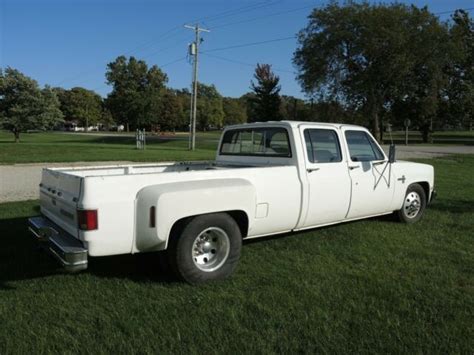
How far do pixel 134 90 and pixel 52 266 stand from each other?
6916 centimetres

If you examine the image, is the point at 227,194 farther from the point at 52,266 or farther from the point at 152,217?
the point at 52,266

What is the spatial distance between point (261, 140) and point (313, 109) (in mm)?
50182

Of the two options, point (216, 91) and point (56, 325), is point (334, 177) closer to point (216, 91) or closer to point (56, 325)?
point (56, 325)

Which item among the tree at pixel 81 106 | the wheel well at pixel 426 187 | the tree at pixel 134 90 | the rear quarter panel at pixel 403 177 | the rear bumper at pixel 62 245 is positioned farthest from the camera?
the tree at pixel 81 106

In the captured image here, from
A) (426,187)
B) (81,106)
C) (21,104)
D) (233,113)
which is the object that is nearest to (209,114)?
(233,113)

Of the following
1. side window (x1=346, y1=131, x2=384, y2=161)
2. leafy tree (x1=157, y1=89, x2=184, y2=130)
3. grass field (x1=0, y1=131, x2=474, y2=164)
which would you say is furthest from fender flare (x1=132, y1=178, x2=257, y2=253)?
leafy tree (x1=157, y1=89, x2=184, y2=130)

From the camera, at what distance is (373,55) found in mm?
49188

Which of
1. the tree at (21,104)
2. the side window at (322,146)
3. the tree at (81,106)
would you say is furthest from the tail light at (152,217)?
the tree at (81,106)

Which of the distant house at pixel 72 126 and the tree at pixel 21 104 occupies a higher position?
the tree at pixel 21 104

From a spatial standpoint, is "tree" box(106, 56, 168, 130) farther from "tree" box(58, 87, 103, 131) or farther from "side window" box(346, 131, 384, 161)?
"side window" box(346, 131, 384, 161)

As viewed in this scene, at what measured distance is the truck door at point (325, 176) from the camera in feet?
18.2

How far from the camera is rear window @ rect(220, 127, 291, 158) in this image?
577 cm

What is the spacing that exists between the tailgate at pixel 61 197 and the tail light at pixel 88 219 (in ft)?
0.49

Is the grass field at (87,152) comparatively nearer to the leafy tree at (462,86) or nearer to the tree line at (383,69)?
the tree line at (383,69)
